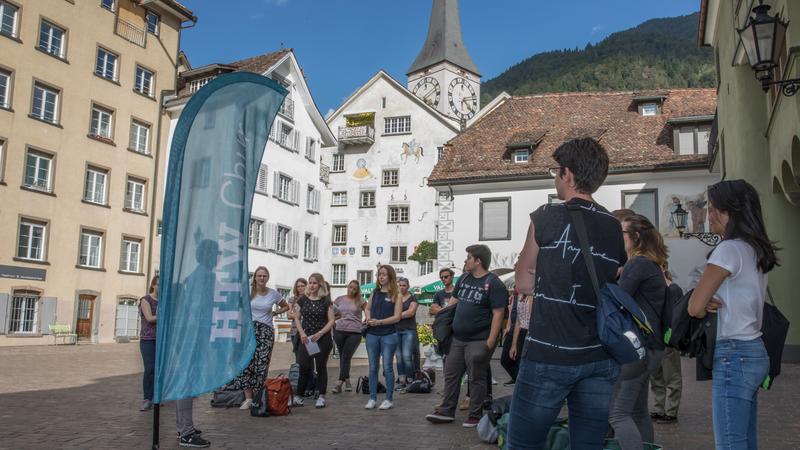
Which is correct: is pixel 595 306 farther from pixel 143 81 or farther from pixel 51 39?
pixel 143 81

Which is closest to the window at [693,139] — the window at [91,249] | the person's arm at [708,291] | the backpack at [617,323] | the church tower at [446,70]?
the window at [91,249]

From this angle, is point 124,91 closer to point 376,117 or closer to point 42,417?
point 376,117

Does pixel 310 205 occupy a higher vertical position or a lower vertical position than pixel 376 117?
lower

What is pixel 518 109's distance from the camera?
3581 cm

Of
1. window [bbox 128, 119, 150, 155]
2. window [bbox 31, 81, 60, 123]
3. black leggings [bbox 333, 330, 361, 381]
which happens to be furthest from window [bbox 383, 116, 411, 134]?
black leggings [bbox 333, 330, 361, 381]

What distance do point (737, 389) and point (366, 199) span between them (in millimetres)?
48554

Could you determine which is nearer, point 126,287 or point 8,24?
point 8,24

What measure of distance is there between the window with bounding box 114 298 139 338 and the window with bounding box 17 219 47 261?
4691 millimetres

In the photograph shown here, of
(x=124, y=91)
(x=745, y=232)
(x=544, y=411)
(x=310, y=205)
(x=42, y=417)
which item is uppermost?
(x=124, y=91)

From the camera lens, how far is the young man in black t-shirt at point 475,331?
8.07m

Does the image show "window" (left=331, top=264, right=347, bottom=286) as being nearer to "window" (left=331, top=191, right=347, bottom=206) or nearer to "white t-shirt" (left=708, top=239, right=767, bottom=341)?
"window" (left=331, top=191, right=347, bottom=206)

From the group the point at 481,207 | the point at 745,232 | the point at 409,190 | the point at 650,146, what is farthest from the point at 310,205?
the point at 745,232

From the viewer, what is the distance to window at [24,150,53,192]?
29758 millimetres

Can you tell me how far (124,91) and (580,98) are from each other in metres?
22.1
